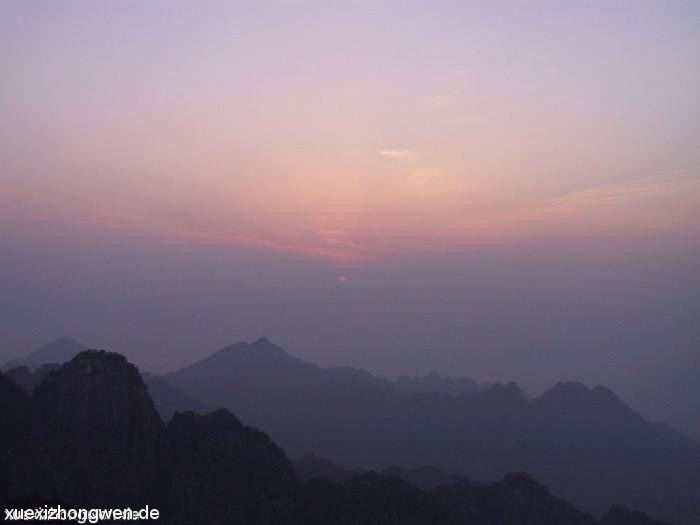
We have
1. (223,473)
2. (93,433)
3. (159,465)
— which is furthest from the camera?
(159,465)

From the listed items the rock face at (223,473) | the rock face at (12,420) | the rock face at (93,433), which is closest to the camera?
the rock face at (93,433)

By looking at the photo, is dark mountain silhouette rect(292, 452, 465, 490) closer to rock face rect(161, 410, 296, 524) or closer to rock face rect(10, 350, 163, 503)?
rock face rect(161, 410, 296, 524)

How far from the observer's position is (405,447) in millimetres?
196375

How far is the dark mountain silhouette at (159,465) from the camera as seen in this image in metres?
89.6

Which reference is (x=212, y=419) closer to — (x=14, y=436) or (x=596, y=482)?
(x=14, y=436)

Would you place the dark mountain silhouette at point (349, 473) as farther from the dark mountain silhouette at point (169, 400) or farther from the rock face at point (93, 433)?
the dark mountain silhouette at point (169, 400)

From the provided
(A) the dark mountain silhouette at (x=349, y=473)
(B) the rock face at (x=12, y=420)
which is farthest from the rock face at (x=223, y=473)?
(A) the dark mountain silhouette at (x=349, y=473)

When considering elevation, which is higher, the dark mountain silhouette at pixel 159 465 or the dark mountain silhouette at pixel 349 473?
the dark mountain silhouette at pixel 159 465

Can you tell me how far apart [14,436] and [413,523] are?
201 feet

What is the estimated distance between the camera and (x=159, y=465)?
96.6 meters

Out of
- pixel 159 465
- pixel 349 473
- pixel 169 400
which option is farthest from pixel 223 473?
pixel 169 400

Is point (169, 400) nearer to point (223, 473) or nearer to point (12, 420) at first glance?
point (12, 420)

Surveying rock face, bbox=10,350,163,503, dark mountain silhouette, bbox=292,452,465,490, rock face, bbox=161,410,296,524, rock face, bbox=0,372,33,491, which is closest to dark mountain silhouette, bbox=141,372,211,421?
dark mountain silhouette, bbox=292,452,465,490

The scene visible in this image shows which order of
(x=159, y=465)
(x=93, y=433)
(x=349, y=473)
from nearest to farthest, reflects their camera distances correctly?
(x=93, y=433)
(x=159, y=465)
(x=349, y=473)
